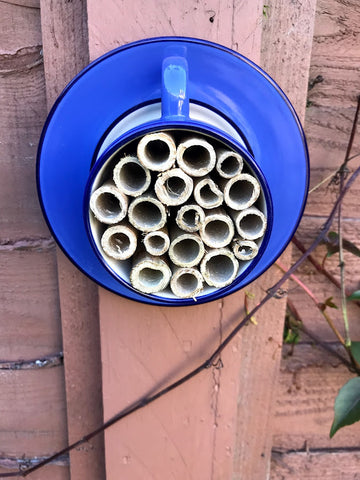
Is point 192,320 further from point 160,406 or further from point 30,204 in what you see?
point 30,204

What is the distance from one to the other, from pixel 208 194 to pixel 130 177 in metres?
0.07

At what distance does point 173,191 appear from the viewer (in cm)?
35

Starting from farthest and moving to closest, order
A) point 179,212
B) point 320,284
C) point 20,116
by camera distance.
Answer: point 320,284 → point 20,116 → point 179,212

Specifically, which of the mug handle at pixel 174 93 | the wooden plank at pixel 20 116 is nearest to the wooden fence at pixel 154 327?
the wooden plank at pixel 20 116

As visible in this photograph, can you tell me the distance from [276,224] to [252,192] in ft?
0.42

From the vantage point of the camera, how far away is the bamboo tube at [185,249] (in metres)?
0.35

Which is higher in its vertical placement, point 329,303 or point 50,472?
point 329,303

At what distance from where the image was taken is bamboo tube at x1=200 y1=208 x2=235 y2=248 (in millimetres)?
349

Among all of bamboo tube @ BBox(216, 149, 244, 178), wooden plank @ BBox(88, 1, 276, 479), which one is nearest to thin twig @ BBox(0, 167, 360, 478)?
wooden plank @ BBox(88, 1, 276, 479)

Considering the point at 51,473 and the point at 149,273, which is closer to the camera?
the point at 149,273

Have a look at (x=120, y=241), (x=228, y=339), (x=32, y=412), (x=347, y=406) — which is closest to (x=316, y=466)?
(x=347, y=406)

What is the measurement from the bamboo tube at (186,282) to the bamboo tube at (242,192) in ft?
0.21

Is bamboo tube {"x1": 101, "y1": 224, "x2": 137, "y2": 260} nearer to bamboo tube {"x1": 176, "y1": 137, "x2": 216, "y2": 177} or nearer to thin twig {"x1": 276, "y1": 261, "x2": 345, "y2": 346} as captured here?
bamboo tube {"x1": 176, "y1": 137, "x2": 216, "y2": 177}

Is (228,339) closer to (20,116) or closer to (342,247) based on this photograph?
(342,247)
